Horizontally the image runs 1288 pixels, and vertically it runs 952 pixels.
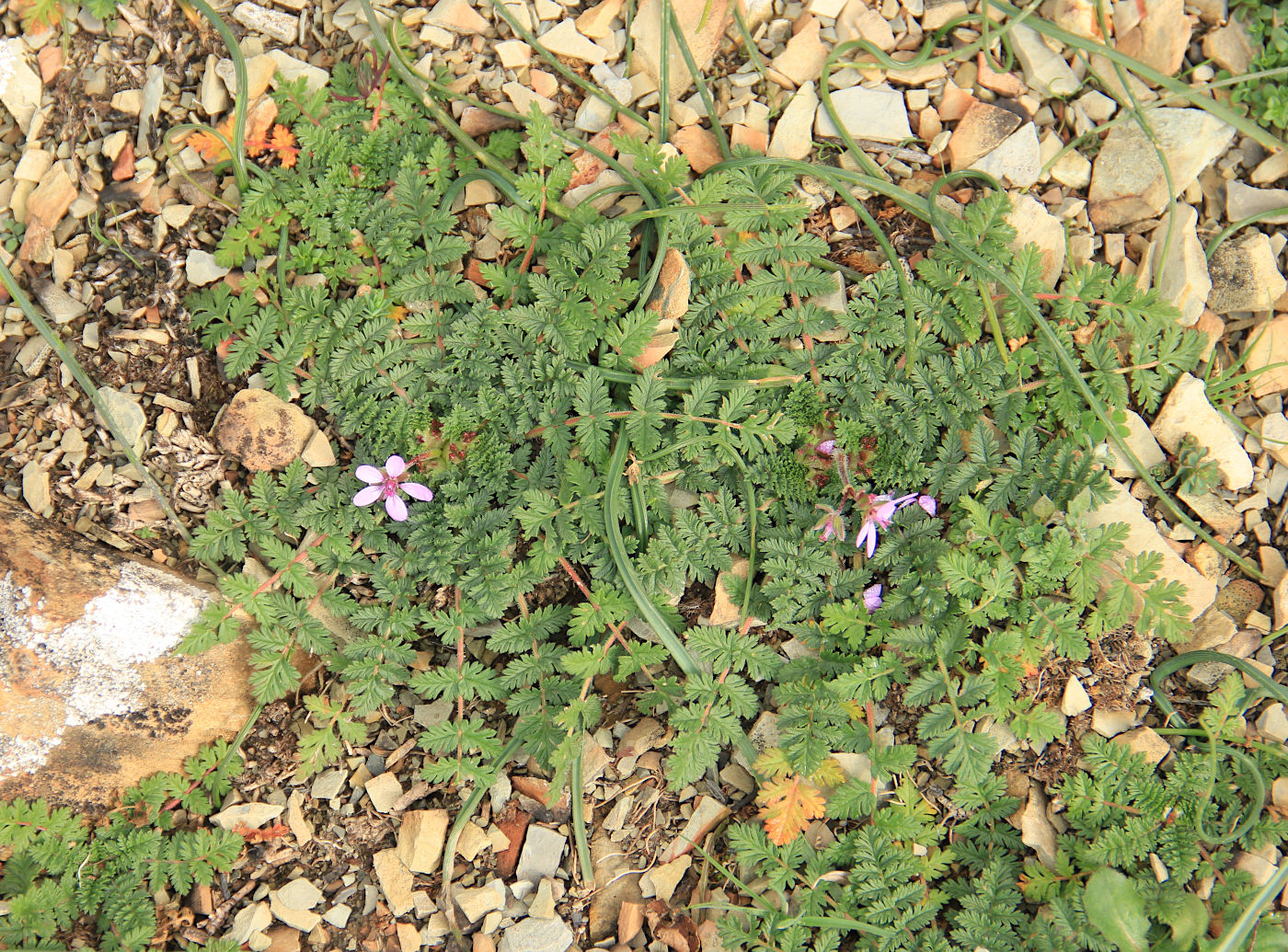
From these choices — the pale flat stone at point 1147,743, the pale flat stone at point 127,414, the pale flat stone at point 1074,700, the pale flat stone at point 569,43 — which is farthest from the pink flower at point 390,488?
the pale flat stone at point 1147,743

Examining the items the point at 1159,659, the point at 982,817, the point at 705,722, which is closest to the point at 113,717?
the point at 705,722

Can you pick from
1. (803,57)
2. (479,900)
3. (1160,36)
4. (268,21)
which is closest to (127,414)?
(268,21)

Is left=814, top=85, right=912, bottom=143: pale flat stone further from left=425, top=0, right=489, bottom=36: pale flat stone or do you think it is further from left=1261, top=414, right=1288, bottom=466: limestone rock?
left=1261, top=414, right=1288, bottom=466: limestone rock

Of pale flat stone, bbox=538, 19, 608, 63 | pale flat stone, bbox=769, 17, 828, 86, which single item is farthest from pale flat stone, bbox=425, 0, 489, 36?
pale flat stone, bbox=769, 17, 828, 86

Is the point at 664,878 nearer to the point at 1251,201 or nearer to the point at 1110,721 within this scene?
the point at 1110,721

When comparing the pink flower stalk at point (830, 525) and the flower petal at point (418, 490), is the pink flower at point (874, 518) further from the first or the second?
the flower petal at point (418, 490)

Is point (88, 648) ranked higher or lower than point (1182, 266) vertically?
lower

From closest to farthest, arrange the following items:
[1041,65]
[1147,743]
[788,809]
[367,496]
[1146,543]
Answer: [788,809]
[367,496]
[1147,743]
[1146,543]
[1041,65]

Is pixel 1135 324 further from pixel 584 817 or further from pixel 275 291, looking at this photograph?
pixel 275 291
